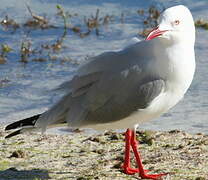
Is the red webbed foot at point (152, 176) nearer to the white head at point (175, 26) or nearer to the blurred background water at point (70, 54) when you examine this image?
the white head at point (175, 26)

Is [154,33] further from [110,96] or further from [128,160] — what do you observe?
[128,160]

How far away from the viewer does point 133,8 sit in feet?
38.4

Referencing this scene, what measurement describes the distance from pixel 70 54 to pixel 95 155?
4040mm

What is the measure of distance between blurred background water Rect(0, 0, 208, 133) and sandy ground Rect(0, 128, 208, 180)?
0.87m

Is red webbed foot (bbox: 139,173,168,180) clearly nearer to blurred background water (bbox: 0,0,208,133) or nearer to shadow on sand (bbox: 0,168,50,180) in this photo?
shadow on sand (bbox: 0,168,50,180)

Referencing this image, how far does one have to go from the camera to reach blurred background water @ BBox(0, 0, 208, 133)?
8.23 metres

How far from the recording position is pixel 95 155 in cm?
627

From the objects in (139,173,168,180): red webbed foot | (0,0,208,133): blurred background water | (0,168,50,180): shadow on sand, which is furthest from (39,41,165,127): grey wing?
(0,0,208,133): blurred background water

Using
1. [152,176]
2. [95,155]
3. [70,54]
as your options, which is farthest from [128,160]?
[70,54]

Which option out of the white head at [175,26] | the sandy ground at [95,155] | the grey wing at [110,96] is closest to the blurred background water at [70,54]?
the sandy ground at [95,155]

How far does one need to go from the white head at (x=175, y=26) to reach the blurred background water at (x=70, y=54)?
7.60 ft

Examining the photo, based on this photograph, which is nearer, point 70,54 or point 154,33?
point 154,33

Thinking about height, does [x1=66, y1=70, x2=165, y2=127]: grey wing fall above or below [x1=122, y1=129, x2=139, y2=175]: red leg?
above

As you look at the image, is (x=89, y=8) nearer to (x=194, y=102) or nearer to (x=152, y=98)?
(x=194, y=102)
